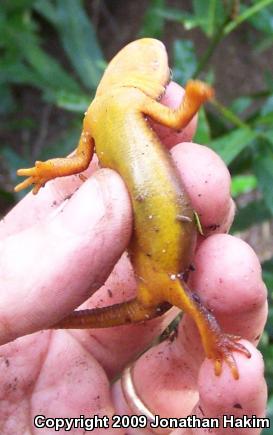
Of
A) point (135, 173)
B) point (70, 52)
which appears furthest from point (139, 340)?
point (70, 52)

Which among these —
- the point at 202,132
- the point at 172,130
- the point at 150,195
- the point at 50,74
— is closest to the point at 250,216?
the point at 202,132

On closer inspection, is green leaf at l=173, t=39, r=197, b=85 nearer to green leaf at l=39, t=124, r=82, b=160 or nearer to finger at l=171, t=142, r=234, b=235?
green leaf at l=39, t=124, r=82, b=160

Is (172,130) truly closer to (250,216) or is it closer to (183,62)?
(183,62)

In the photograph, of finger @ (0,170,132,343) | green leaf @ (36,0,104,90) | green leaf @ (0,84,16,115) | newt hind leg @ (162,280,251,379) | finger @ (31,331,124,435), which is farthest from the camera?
green leaf @ (0,84,16,115)

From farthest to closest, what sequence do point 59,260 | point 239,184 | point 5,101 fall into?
point 5,101
point 239,184
point 59,260

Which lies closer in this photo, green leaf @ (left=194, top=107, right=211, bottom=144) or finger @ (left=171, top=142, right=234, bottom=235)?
finger @ (left=171, top=142, right=234, bottom=235)

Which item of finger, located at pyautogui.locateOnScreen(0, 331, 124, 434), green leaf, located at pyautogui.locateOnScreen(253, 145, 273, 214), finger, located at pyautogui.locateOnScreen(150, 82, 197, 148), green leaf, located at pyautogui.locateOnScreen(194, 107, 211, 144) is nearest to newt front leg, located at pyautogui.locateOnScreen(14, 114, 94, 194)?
finger, located at pyautogui.locateOnScreen(150, 82, 197, 148)

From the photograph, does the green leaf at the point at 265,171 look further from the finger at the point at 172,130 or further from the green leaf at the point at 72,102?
the finger at the point at 172,130

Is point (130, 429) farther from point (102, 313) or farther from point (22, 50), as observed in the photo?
point (22, 50)
